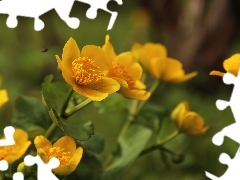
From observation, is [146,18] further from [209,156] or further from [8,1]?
[8,1]

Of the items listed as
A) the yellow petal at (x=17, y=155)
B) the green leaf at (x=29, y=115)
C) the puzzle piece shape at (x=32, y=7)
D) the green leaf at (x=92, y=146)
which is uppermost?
the puzzle piece shape at (x=32, y=7)

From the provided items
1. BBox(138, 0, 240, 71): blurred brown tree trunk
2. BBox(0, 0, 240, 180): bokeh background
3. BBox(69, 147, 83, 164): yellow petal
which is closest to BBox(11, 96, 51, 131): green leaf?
BBox(69, 147, 83, 164): yellow petal

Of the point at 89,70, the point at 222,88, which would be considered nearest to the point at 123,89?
the point at 89,70

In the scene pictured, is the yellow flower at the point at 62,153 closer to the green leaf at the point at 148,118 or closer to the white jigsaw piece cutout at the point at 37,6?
the white jigsaw piece cutout at the point at 37,6

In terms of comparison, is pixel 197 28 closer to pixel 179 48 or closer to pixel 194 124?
pixel 179 48

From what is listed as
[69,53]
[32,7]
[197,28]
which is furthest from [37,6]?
[197,28]

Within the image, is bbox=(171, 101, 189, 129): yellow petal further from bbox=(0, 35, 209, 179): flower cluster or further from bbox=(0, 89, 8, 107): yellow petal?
bbox=(0, 89, 8, 107): yellow petal
